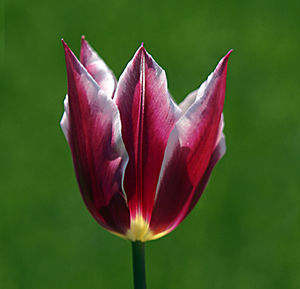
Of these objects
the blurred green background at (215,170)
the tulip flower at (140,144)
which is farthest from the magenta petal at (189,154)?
the blurred green background at (215,170)

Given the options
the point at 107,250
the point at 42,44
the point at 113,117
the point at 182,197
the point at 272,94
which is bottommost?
the point at 107,250

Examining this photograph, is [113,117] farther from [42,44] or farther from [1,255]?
[42,44]

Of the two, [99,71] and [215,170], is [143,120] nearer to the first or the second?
[99,71]

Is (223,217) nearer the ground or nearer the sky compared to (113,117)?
nearer the ground

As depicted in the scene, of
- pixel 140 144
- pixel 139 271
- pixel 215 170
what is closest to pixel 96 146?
pixel 140 144

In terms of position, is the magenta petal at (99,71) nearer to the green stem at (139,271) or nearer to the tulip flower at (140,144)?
the tulip flower at (140,144)

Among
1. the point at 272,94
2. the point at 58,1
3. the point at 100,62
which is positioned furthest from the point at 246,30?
the point at 100,62

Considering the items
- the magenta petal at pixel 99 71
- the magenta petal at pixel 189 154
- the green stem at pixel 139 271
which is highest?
the magenta petal at pixel 99 71
